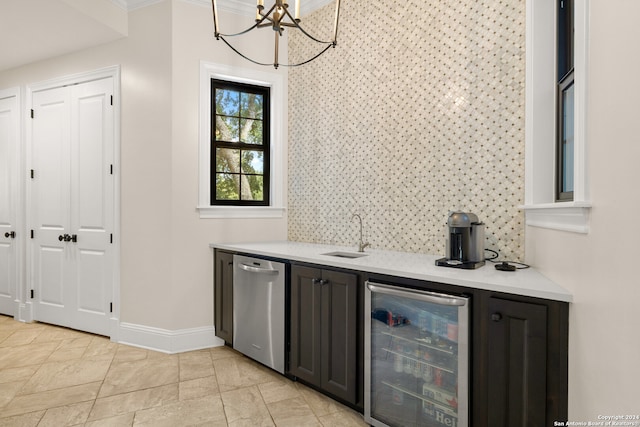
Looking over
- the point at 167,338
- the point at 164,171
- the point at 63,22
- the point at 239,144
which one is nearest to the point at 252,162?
the point at 239,144

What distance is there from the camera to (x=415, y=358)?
194cm

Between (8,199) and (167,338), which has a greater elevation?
(8,199)

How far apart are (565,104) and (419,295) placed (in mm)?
1223

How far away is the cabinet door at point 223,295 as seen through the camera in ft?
10.7

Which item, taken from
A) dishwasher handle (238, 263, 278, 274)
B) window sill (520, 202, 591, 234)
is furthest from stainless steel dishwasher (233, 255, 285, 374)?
window sill (520, 202, 591, 234)

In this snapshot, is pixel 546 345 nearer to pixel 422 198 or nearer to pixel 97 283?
pixel 422 198

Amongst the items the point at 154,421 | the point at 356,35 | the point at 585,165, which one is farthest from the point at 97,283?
the point at 585,165

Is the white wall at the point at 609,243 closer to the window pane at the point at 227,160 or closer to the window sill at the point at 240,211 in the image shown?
the window sill at the point at 240,211

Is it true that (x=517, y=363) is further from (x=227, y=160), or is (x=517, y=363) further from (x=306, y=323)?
(x=227, y=160)

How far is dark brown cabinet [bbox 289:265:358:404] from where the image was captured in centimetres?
226

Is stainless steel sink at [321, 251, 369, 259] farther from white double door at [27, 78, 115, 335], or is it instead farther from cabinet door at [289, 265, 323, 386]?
white double door at [27, 78, 115, 335]

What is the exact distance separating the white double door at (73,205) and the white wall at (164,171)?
276 millimetres

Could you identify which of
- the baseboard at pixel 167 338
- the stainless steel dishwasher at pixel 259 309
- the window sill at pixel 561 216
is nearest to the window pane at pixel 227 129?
the stainless steel dishwasher at pixel 259 309

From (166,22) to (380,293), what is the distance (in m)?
3.01
